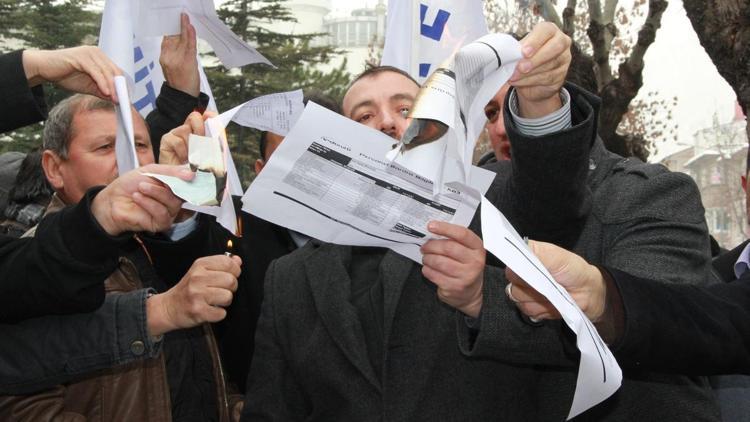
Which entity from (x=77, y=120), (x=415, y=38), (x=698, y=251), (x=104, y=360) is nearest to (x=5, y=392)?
(x=104, y=360)

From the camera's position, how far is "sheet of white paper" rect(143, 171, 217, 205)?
2.04 meters

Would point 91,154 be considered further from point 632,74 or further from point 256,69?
point 256,69

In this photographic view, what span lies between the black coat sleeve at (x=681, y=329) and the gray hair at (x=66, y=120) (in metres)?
2.01

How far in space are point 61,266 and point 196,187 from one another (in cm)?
→ 42

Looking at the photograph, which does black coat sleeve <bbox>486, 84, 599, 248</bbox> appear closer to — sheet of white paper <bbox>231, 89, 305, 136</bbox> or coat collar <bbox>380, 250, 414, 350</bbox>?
coat collar <bbox>380, 250, 414, 350</bbox>

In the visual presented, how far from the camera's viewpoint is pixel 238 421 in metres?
2.89

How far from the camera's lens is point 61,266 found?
2133 mm

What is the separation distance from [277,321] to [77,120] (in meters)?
1.06

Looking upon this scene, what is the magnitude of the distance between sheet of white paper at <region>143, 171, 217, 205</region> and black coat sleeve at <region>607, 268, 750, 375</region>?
100cm

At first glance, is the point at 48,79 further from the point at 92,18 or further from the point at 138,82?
the point at 92,18

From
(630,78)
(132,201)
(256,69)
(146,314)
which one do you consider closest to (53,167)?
(146,314)

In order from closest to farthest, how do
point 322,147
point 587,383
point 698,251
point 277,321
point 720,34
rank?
point 587,383, point 322,147, point 698,251, point 277,321, point 720,34

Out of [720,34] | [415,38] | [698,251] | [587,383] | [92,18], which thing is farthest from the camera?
[92,18]

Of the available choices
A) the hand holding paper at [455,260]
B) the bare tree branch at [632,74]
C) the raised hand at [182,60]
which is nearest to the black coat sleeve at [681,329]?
the hand holding paper at [455,260]
